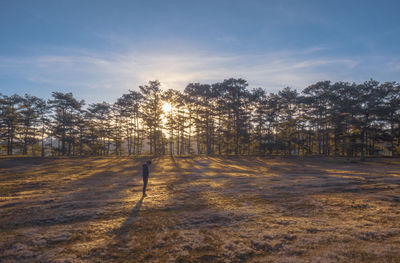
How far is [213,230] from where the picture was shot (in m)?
5.44

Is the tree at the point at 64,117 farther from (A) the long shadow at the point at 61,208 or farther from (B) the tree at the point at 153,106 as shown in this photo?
(A) the long shadow at the point at 61,208

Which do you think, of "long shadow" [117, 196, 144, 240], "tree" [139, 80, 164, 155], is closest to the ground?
"long shadow" [117, 196, 144, 240]

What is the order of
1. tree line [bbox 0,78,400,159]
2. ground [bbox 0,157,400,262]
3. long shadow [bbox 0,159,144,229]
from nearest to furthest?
ground [bbox 0,157,400,262] → long shadow [bbox 0,159,144,229] → tree line [bbox 0,78,400,159]

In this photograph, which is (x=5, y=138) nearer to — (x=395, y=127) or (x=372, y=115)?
(x=372, y=115)

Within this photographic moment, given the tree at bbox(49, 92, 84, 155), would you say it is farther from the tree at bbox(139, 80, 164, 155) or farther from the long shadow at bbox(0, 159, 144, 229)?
the long shadow at bbox(0, 159, 144, 229)

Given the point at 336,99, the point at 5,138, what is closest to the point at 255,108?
the point at 336,99

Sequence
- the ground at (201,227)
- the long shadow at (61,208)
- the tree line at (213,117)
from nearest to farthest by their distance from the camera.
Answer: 1. the ground at (201,227)
2. the long shadow at (61,208)
3. the tree line at (213,117)

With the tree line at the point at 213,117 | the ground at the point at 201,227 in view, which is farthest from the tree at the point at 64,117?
the ground at the point at 201,227

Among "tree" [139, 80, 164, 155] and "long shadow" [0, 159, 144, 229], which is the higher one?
"tree" [139, 80, 164, 155]

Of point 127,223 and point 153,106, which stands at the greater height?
point 153,106

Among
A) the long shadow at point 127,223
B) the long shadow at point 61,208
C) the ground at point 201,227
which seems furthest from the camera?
the long shadow at point 61,208

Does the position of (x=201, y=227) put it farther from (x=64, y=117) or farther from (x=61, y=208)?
(x=64, y=117)

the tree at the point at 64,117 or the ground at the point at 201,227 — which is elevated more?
the tree at the point at 64,117

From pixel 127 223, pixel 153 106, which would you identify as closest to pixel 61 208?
pixel 127 223
